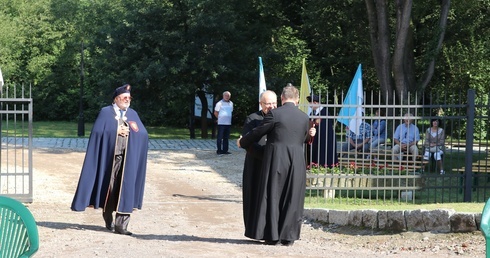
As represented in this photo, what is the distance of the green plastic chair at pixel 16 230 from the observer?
5.91 meters

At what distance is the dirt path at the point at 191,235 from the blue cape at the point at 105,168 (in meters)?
0.40

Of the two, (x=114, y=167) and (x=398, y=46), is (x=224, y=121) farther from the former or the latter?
(x=114, y=167)

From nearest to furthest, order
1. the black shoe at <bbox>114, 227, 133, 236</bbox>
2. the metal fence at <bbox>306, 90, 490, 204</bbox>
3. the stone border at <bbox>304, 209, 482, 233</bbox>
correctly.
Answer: the stone border at <bbox>304, 209, 482, 233</bbox> < the black shoe at <bbox>114, 227, 133, 236</bbox> < the metal fence at <bbox>306, 90, 490, 204</bbox>

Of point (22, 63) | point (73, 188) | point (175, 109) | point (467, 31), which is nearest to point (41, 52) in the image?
point (22, 63)

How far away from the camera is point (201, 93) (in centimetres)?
3042

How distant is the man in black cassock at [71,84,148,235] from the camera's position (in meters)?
10.9

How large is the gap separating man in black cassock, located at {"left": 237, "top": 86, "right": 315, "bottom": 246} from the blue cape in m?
1.87

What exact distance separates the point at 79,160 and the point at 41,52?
85.4 ft

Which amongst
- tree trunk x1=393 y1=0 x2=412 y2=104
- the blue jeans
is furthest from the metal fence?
tree trunk x1=393 y1=0 x2=412 y2=104

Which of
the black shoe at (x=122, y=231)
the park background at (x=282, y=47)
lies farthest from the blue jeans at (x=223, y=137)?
the black shoe at (x=122, y=231)

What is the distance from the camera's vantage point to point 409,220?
11.0 meters

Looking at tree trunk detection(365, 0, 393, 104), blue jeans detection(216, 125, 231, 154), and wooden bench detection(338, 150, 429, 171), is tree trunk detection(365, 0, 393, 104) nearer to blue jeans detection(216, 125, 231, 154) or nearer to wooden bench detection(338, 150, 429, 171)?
blue jeans detection(216, 125, 231, 154)

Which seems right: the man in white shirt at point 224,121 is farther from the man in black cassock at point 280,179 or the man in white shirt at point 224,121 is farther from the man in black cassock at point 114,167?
the man in black cassock at point 280,179

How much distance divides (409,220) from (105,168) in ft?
12.6
